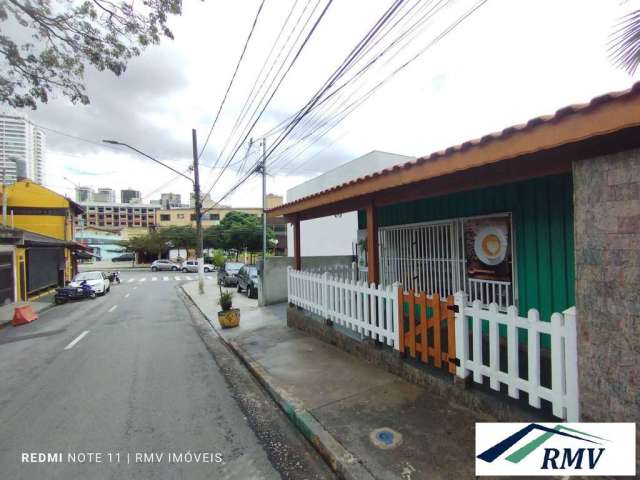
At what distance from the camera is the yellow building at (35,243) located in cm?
1490

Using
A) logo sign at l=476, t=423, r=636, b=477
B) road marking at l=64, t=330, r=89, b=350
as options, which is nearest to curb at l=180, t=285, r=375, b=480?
logo sign at l=476, t=423, r=636, b=477

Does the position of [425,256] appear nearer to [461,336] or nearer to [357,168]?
[461,336]

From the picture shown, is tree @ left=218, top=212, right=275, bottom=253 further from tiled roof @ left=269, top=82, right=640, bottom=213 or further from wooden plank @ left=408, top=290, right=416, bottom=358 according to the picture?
tiled roof @ left=269, top=82, right=640, bottom=213

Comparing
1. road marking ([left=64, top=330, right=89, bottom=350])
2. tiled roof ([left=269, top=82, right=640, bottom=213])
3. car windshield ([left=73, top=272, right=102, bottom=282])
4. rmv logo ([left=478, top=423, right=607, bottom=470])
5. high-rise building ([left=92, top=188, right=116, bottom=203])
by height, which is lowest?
road marking ([left=64, top=330, right=89, bottom=350])

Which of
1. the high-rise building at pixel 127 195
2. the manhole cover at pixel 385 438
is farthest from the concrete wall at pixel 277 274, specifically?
the high-rise building at pixel 127 195

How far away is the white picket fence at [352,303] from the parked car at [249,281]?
688 cm

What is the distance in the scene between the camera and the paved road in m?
2.85

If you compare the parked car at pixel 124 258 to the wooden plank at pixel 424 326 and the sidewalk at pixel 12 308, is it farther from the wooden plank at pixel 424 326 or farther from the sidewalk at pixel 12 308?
the wooden plank at pixel 424 326

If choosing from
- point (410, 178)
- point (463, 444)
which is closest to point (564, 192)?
point (410, 178)

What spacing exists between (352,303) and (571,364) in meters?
3.09

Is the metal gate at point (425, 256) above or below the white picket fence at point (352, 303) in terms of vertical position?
above

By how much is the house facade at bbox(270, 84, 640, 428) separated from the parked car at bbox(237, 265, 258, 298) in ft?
25.0

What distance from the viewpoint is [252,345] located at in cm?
650

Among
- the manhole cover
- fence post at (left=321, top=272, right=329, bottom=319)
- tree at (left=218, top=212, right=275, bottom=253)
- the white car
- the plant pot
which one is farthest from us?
tree at (left=218, top=212, right=275, bottom=253)
